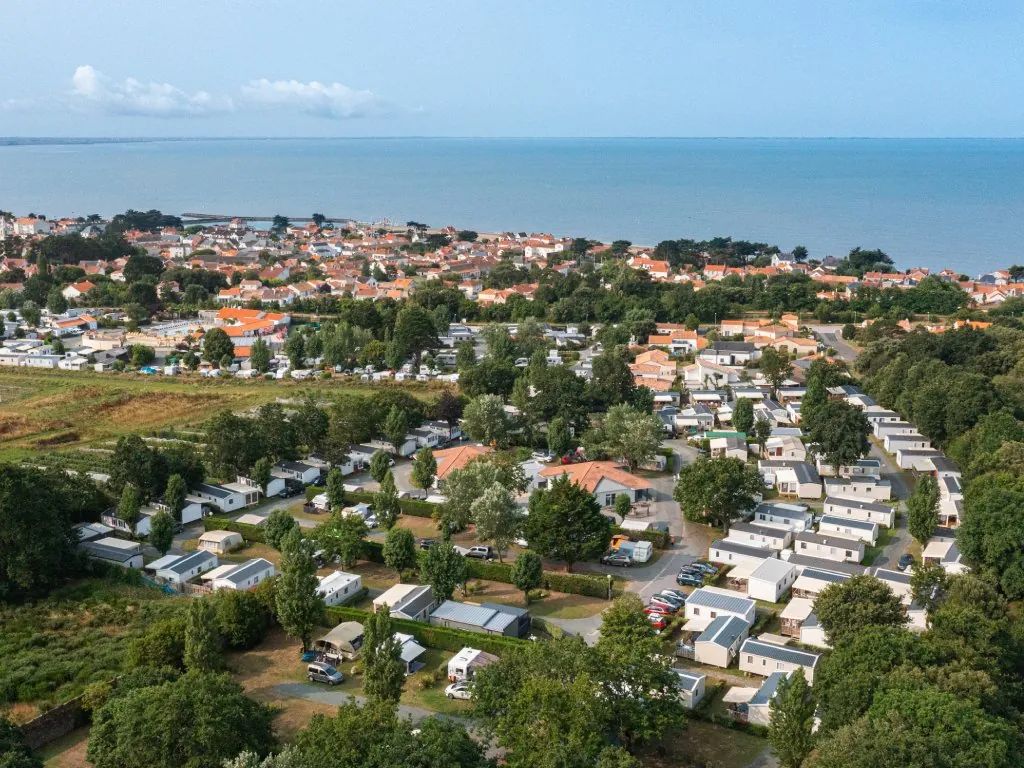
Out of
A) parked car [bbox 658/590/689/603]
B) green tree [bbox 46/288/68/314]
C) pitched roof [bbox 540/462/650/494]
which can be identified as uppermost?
pitched roof [bbox 540/462/650/494]

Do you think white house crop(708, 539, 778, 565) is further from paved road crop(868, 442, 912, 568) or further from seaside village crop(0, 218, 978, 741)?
paved road crop(868, 442, 912, 568)

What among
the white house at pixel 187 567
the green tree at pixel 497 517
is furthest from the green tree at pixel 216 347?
the green tree at pixel 497 517

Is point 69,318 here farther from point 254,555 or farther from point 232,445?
point 254,555

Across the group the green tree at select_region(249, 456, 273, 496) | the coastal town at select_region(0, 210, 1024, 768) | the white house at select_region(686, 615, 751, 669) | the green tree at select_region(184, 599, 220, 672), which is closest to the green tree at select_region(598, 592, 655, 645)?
the coastal town at select_region(0, 210, 1024, 768)

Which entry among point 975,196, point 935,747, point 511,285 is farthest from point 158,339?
point 975,196

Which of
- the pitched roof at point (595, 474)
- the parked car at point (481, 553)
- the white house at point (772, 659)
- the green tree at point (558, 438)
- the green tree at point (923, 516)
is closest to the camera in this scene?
the white house at point (772, 659)

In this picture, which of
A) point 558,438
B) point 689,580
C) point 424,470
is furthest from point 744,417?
point 424,470

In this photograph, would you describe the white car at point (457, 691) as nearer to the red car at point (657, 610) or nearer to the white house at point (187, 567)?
the red car at point (657, 610)
